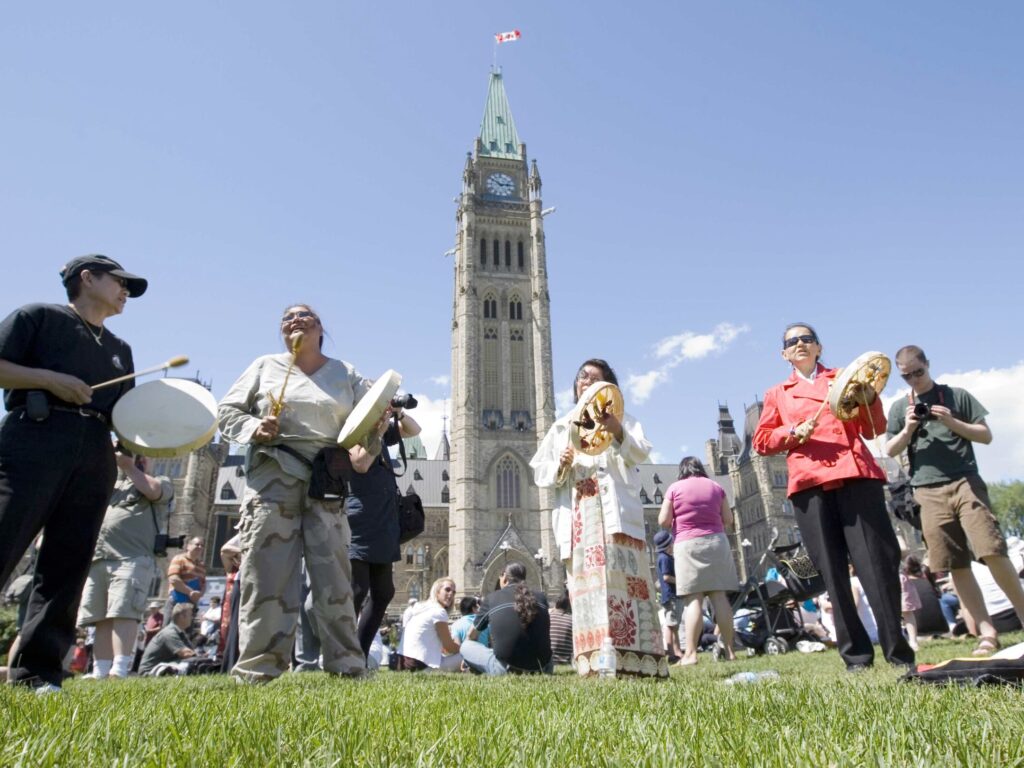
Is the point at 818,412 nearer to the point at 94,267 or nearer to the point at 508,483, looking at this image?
the point at 94,267

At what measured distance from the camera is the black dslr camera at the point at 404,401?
183 inches

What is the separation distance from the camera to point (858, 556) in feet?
14.6

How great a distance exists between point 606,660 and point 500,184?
2496 inches

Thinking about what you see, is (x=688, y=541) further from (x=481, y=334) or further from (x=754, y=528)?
(x=754, y=528)

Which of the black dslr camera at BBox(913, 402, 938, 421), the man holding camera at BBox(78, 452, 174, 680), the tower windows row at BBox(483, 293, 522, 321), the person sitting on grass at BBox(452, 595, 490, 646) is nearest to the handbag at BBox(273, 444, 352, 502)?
the man holding camera at BBox(78, 452, 174, 680)

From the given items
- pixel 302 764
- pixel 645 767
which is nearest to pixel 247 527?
pixel 302 764

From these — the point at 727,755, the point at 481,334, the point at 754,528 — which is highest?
the point at 481,334

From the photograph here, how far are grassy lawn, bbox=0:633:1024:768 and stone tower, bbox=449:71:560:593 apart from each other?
4781 cm

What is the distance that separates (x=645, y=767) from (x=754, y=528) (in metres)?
68.6

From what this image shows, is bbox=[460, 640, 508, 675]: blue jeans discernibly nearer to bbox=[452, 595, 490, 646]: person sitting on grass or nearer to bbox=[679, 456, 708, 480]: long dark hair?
bbox=[452, 595, 490, 646]: person sitting on grass

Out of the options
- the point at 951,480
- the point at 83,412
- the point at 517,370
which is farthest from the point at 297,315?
the point at 517,370

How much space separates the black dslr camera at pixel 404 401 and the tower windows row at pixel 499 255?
56.1 m

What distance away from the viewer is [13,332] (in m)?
3.51

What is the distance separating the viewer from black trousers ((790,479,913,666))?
14.1ft
